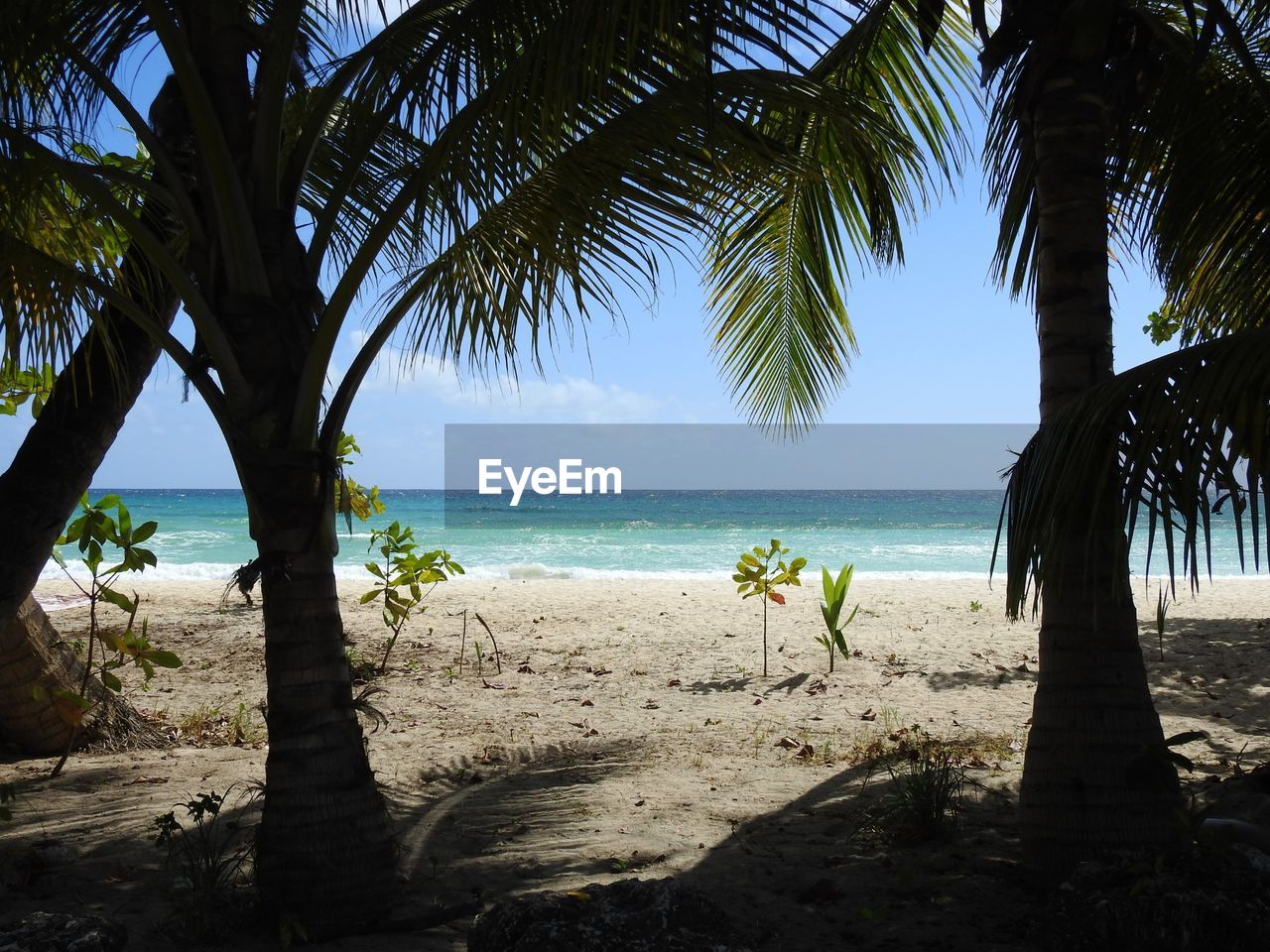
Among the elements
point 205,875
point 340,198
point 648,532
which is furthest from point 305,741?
point 648,532

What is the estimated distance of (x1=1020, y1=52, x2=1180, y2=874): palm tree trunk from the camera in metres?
3.21

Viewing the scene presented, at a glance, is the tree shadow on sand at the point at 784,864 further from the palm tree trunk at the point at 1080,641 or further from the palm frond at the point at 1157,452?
the palm frond at the point at 1157,452

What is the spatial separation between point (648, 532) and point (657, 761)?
3167cm

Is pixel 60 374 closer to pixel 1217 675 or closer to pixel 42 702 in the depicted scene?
pixel 42 702

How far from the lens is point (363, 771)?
3.20 m

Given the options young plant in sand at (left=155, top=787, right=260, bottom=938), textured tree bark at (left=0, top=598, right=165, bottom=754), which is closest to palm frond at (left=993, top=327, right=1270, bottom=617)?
young plant in sand at (left=155, top=787, right=260, bottom=938)

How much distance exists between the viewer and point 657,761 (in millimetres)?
5180

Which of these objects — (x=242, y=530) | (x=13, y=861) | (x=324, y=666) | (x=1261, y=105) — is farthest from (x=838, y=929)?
(x=242, y=530)

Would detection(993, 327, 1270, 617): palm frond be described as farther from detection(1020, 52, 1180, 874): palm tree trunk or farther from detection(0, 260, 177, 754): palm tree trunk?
detection(0, 260, 177, 754): palm tree trunk

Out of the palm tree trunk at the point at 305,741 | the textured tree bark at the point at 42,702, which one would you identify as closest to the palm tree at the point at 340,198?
the palm tree trunk at the point at 305,741

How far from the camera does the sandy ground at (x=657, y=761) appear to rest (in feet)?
11.0

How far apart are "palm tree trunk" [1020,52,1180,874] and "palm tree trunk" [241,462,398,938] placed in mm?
2248

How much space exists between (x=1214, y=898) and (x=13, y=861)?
3881mm

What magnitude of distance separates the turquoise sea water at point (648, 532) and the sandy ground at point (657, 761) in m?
6.14
